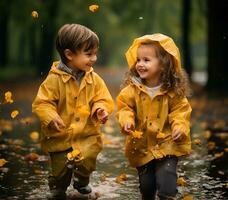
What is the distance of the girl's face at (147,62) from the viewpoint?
5.00 m

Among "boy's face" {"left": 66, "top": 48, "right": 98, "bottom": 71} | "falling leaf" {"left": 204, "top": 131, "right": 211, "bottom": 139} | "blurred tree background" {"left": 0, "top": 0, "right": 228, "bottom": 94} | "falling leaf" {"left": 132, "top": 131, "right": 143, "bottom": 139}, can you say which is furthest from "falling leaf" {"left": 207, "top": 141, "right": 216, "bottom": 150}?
"blurred tree background" {"left": 0, "top": 0, "right": 228, "bottom": 94}

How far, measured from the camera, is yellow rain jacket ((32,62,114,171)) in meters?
5.13

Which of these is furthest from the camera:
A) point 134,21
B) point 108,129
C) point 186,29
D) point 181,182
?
point 134,21

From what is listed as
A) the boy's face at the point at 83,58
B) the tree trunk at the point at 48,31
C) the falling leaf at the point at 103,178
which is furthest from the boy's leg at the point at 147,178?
the tree trunk at the point at 48,31

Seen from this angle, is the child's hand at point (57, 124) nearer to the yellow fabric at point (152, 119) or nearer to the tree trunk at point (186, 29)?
the yellow fabric at point (152, 119)

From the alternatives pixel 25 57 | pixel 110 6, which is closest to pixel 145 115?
pixel 110 6

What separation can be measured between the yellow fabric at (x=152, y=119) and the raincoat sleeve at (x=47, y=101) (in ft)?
1.96

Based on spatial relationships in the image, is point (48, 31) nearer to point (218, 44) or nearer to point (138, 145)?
point (218, 44)

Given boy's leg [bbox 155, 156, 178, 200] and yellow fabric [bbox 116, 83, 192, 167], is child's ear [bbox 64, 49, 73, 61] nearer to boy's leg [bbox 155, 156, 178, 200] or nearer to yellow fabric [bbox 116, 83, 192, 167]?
yellow fabric [bbox 116, 83, 192, 167]

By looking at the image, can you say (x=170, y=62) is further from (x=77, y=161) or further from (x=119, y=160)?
(x=119, y=160)

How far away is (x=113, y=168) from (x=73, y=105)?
2.18 metres

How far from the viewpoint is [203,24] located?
99.5ft

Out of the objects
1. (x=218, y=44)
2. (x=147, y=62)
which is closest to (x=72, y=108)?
(x=147, y=62)

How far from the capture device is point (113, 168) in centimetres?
716
